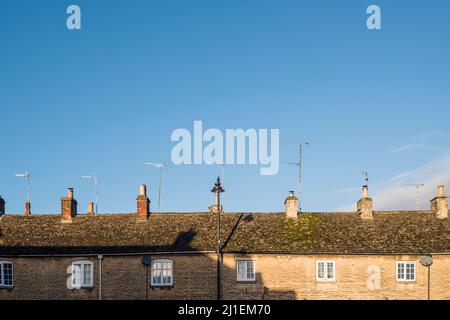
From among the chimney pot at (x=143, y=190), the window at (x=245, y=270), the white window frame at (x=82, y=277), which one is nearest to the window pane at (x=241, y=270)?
the window at (x=245, y=270)

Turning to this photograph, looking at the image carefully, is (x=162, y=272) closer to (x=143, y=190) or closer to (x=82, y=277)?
(x=82, y=277)

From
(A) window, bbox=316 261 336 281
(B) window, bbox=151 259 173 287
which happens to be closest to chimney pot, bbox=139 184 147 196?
(B) window, bbox=151 259 173 287

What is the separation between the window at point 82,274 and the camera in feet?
121

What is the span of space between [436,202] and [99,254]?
25694mm

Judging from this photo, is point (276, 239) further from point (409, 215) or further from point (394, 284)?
point (409, 215)

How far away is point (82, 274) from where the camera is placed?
3706 centimetres

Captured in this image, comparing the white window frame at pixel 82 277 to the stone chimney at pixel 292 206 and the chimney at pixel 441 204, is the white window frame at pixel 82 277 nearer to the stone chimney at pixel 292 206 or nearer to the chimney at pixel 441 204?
the stone chimney at pixel 292 206

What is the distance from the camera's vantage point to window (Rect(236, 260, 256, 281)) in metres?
36.8

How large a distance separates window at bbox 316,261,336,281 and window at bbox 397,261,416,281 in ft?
14.7

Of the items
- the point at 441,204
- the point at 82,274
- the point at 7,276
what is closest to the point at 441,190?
the point at 441,204

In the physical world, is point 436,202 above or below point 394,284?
above

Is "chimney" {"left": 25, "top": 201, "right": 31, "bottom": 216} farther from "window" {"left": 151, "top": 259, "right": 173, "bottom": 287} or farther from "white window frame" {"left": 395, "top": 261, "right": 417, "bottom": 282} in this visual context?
"white window frame" {"left": 395, "top": 261, "right": 417, "bottom": 282}
